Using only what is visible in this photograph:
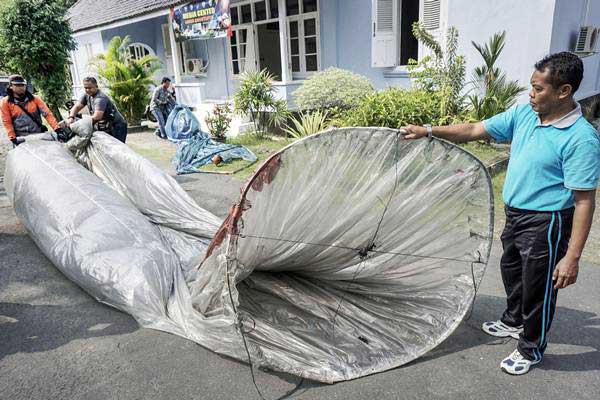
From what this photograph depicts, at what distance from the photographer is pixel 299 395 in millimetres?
2441

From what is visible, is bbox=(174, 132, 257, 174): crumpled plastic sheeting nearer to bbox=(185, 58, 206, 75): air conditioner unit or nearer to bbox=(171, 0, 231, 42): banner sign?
bbox=(171, 0, 231, 42): banner sign

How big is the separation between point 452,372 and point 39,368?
8.51 feet

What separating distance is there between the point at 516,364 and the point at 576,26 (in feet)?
29.9

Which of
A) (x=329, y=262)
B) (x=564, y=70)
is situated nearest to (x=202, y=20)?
(x=329, y=262)

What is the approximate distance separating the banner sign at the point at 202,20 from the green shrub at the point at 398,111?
5833 mm

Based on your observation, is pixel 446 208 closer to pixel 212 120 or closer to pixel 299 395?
pixel 299 395

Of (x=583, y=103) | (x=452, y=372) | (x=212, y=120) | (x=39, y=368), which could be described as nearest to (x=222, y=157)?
(x=212, y=120)

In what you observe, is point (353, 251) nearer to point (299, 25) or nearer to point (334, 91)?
point (334, 91)

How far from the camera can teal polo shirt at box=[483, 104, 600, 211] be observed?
213 cm

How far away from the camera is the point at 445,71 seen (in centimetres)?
812

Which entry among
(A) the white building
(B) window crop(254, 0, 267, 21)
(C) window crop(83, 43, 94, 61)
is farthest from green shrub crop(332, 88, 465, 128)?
(C) window crop(83, 43, 94, 61)

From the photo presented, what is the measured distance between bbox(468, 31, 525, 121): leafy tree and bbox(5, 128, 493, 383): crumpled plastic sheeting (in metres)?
5.42

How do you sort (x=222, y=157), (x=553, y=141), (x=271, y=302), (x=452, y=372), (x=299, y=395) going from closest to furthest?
1. (x=553, y=141)
2. (x=299, y=395)
3. (x=452, y=372)
4. (x=271, y=302)
5. (x=222, y=157)

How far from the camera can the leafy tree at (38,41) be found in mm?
10148
